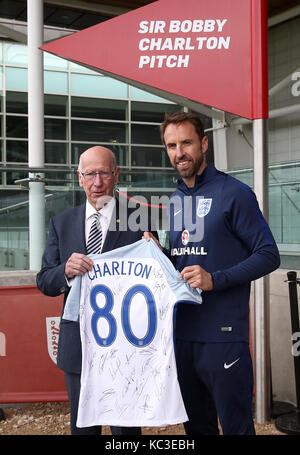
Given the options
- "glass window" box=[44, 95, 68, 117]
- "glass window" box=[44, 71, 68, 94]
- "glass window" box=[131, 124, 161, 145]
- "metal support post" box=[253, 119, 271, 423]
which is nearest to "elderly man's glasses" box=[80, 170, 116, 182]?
"metal support post" box=[253, 119, 271, 423]

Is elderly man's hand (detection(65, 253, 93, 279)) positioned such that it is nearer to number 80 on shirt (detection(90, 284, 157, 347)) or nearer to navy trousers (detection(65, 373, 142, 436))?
number 80 on shirt (detection(90, 284, 157, 347))

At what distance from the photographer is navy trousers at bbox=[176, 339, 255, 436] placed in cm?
261

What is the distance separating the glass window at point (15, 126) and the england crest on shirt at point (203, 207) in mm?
16755

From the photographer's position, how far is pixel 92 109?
19312 mm

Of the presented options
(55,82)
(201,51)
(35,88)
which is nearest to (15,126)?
(55,82)

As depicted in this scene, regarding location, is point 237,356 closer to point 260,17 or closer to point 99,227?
point 99,227

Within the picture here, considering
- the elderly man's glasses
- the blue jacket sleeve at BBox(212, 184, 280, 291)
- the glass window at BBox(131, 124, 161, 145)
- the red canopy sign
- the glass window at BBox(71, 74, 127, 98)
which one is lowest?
the blue jacket sleeve at BBox(212, 184, 280, 291)

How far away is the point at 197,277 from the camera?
2.51m

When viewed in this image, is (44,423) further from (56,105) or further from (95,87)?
(95,87)

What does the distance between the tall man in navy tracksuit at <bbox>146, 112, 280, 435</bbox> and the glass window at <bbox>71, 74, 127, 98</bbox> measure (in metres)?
17.2

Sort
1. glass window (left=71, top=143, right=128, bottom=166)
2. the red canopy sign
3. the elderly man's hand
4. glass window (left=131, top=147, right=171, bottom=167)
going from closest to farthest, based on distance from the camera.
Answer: the elderly man's hand, the red canopy sign, glass window (left=71, top=143, right=128, bottom=166), glass window (left=131, top=147, right=171, bottom=167)

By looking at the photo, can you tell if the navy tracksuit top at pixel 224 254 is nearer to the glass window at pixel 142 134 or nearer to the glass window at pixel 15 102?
the glass window at pixel 15 102

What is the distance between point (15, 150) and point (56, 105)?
2.12 m

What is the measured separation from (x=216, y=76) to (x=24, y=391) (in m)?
3.11
